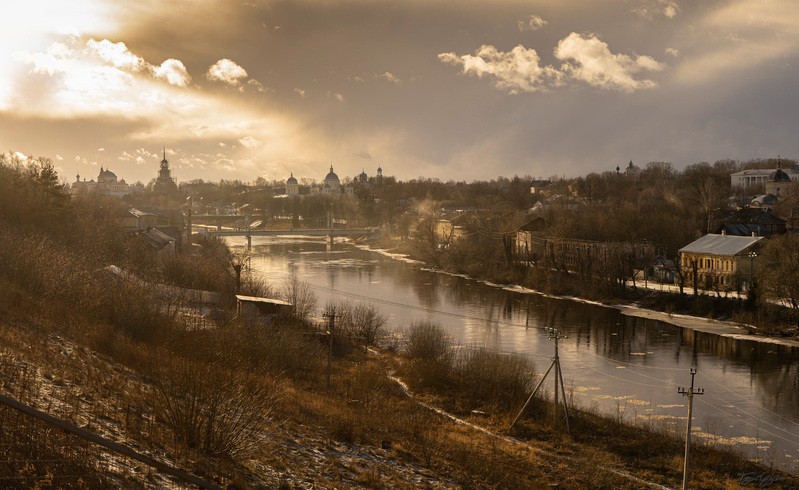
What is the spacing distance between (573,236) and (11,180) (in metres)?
27.6

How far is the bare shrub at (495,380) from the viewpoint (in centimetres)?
1472

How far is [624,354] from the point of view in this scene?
20.1 m

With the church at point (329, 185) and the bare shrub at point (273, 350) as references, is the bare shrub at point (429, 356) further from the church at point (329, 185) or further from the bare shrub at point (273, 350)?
the church at point (329, 185)

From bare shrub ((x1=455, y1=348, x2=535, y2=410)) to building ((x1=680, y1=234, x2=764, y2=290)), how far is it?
14.8m

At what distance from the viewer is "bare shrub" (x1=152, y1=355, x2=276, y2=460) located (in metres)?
7.52

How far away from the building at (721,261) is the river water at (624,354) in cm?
492

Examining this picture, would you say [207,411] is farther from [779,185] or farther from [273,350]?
[779,185]

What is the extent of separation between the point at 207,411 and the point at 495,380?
28.0 feet

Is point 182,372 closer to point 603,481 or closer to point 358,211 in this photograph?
point 603,481

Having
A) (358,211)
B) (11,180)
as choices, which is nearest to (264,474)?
(11,180)

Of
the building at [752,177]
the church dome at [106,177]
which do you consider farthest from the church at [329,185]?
the building at [752,177]

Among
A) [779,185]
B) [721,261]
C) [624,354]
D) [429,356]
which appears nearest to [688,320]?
[721,261]


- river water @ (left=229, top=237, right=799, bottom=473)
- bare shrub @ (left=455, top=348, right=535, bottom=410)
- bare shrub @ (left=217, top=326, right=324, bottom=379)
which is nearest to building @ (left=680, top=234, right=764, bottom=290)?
river water @ (left=229, top=237, right=799, bottom=473)

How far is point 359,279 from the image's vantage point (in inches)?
1483
